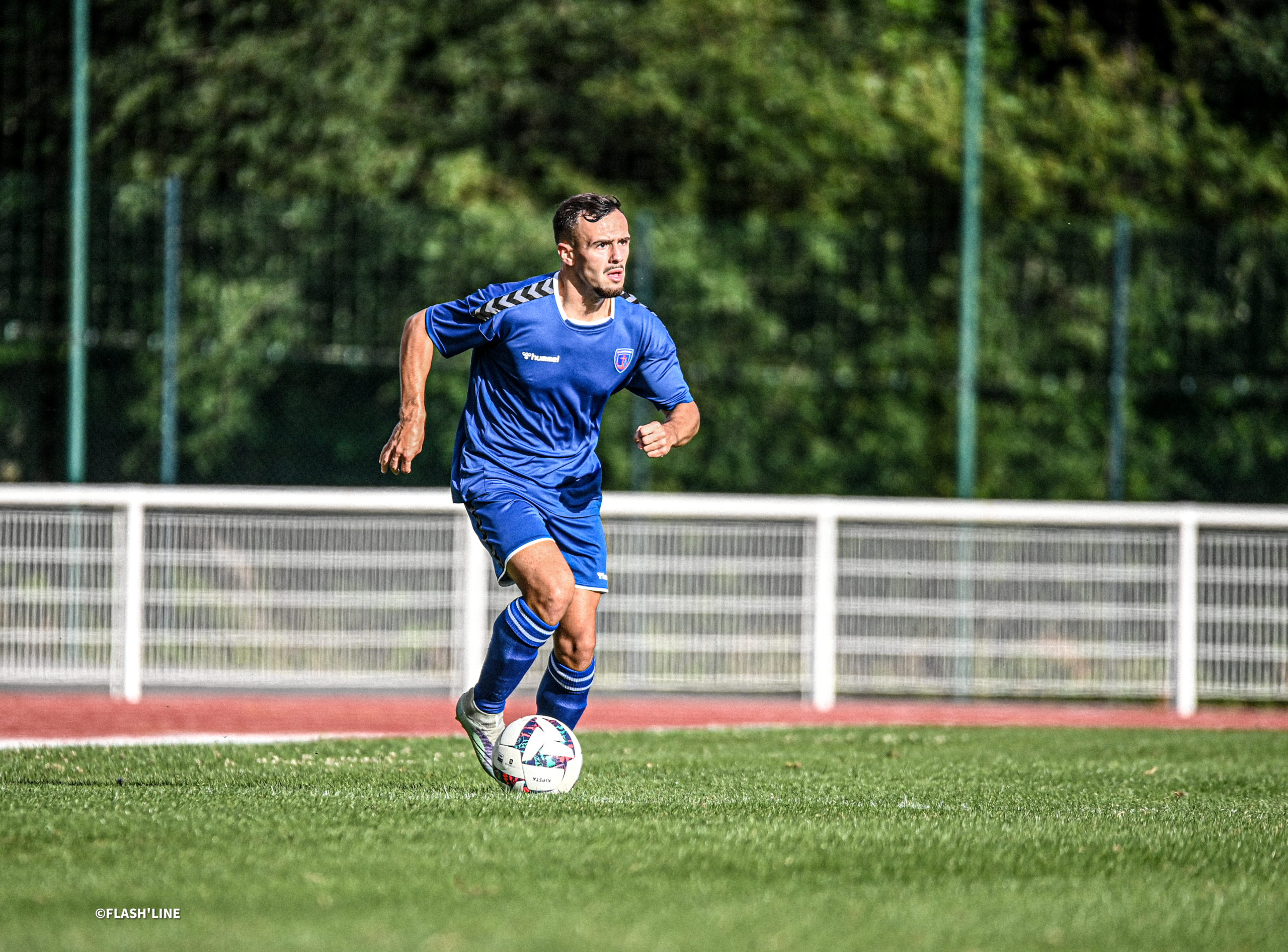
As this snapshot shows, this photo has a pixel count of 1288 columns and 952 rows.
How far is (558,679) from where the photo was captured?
276 inches

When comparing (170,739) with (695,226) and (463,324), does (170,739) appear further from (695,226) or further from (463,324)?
(695,226)

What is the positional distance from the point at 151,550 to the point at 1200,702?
6.85m

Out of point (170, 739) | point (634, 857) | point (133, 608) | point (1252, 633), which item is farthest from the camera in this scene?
point (1252, 633)

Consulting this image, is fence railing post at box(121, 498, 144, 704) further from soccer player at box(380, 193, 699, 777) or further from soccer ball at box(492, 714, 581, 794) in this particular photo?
soccer ball at box(492, 714, 581, 794)

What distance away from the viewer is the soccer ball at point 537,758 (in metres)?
6.53

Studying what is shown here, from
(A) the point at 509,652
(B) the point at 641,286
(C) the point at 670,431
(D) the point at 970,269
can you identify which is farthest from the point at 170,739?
(D) the point at 970,269

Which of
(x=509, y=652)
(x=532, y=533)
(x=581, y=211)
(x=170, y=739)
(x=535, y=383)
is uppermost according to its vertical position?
(x=581, y=211)

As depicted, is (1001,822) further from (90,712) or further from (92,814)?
(90,712)

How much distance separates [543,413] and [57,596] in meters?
5.93

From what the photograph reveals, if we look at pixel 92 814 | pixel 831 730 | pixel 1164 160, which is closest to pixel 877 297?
pixel 1164 160

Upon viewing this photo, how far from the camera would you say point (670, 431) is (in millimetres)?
6695

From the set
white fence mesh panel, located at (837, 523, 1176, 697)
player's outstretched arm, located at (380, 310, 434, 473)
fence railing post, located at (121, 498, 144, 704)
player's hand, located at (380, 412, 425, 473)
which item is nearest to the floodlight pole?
white fence mesh panel, located at (837, 523, 1176, 697)

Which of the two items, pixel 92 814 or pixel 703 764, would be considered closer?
pixel 92 814

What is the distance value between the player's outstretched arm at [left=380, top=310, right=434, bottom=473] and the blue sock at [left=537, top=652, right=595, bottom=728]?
101cm
